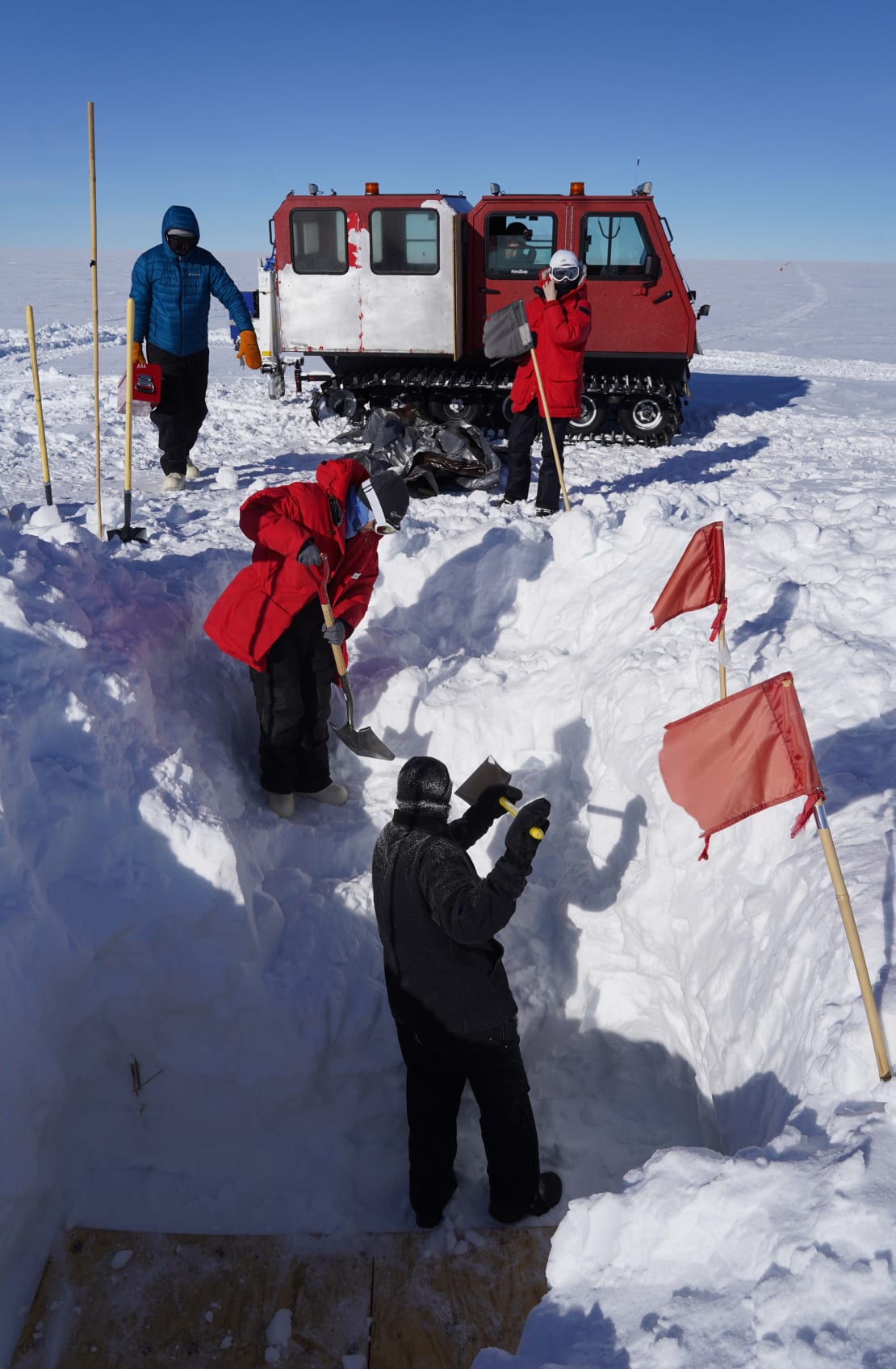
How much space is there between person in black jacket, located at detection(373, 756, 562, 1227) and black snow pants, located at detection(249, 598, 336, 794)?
1.42 meters

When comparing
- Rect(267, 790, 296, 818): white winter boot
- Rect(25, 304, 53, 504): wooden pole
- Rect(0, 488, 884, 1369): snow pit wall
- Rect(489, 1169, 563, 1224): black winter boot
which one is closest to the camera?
Rect(0, 488, 884, 1369): snow pit wall

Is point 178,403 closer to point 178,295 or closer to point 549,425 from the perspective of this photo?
point 178,295

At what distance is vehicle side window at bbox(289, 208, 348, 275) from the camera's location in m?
10.1

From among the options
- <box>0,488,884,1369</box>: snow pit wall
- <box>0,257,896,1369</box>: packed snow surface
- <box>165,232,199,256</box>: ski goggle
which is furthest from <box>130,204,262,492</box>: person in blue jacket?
<box>0,488,884,1369</box>: snow pit wall

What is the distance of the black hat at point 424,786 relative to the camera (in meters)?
2.66

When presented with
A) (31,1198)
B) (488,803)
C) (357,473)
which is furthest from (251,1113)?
(357,473)

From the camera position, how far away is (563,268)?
6867 millimetres

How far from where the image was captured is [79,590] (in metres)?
4.07

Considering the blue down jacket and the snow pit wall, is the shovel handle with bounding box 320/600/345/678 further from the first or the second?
the blue down jacket

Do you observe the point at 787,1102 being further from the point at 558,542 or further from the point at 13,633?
the point at 558,542

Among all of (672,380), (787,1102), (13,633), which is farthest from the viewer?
(672,380)

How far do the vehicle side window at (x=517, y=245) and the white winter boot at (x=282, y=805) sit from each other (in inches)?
307

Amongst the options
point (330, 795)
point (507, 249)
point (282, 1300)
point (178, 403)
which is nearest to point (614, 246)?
point (507, 249)

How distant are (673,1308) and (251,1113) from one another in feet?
5.79
